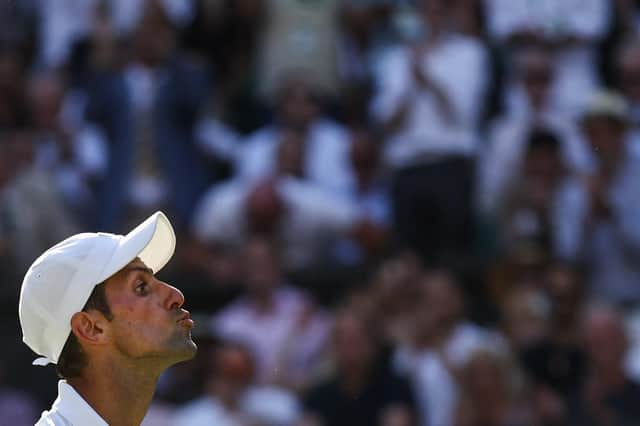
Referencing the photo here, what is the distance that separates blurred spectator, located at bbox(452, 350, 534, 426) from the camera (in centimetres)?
837

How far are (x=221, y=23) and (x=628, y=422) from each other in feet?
14.2

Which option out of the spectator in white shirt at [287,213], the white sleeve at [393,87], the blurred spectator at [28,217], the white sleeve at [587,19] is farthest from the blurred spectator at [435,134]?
the blurred spectator at [28,217]

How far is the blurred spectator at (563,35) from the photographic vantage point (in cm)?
992

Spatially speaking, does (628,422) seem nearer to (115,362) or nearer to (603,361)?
(603,361)

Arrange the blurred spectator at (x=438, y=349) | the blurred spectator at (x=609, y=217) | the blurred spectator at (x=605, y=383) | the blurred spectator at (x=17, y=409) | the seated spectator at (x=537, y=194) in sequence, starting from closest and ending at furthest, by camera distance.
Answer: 1. the blurred spectator at (x=605, y=383)
2. the blurred spectator at (x=438, y=349)
3. the blurred spectator at (x=17, y=409)
4. the blurred spectator at (x=609, y=217)
5. the seated spectator at (x=537, y=194)

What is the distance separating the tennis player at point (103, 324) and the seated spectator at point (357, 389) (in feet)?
14.3

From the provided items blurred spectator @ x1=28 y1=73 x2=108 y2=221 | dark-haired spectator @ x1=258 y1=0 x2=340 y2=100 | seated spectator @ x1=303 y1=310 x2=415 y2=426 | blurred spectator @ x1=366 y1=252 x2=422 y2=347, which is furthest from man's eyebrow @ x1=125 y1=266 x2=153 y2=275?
blurred spectator @ x1=28 y1=73 x2=108 y2=221

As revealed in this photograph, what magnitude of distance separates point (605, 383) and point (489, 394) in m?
0.54

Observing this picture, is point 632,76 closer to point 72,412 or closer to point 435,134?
point 435,134

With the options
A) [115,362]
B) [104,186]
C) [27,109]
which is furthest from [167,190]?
[115,362]

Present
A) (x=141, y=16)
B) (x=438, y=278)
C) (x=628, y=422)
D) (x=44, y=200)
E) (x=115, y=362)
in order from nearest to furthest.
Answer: (x=115, y=362), (x=628, y=422), (x=438, y=278), (x=44, y=200), (x=141, y=16)

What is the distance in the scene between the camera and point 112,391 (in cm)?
408

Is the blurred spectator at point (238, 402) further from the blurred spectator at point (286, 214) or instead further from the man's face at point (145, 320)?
the man's face at point (145, 320)

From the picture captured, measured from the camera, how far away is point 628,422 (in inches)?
322
